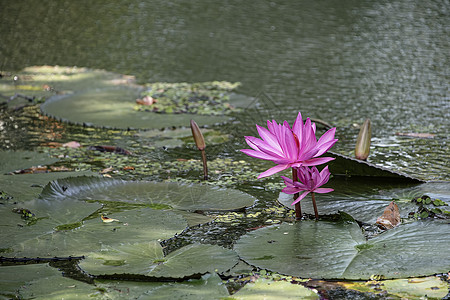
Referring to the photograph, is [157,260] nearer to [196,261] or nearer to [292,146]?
[196,261]

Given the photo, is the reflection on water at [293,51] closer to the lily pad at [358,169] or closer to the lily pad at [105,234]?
the lily pad at [358,169]

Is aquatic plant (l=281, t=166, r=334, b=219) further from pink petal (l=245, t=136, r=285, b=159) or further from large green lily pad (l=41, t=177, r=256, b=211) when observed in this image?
large green lily pad (l=41, t=177, r=256, b=211)

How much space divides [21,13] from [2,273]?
546cm

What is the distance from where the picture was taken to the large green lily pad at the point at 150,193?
1710 mm

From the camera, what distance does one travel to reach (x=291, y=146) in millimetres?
1405

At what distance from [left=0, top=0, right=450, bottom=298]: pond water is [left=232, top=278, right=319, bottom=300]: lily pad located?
30 centimetres

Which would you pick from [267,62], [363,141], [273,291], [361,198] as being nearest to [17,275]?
[273,291]

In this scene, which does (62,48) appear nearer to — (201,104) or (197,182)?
(201,104)

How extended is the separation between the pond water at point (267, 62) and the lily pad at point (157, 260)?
11 cm

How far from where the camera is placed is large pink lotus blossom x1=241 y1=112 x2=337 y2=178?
1.41 metres

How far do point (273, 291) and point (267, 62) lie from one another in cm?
312

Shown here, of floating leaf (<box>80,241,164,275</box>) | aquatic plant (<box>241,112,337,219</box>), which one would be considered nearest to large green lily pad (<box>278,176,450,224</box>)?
aquatic plant (<box>241,112,337,219</box>)

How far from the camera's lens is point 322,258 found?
130 centimetres

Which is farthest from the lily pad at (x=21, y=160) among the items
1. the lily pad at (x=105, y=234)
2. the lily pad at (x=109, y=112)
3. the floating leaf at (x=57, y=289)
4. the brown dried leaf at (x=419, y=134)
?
the brown dried leaf at (x=419, y=134)
